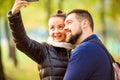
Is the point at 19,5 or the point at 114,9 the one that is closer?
the point at 19,5

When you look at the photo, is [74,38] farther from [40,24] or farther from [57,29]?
[40,24]

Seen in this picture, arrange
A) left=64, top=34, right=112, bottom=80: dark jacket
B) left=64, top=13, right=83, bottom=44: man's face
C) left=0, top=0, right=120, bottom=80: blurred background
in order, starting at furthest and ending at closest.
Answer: left=0, top=0, right=120, bottom=80: blurred background
left=64, top=13, right=83, bottom=44: man's face
left=64, top=34, right=112, bottom=80: dark jacket

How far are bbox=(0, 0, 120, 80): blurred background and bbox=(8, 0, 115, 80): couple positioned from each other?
146 inches

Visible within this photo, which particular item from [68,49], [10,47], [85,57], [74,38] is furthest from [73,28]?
[10,47]

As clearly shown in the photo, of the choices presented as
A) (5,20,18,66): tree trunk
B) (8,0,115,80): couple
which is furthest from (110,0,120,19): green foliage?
(8,0,115,80): couple

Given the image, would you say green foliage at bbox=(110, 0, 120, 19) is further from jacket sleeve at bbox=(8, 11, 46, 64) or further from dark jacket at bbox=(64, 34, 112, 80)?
dark jacket at bbox=(64, 34, 112, 80)

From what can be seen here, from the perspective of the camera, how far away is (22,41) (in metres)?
2.96

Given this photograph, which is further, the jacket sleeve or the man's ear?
the jacket sleeve

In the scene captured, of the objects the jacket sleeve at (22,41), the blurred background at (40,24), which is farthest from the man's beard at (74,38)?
the blurred background at (40,24)

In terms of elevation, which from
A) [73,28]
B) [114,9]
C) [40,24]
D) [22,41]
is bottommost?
[40,24]

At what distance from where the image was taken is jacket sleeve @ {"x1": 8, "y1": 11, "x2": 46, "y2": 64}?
287 cm

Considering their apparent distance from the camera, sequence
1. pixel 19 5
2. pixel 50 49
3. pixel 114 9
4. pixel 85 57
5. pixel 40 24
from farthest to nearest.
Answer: pixel 114 9 → pixel 40 24 → pixel 50 49 → pixel 19 5 → pixel 85 57

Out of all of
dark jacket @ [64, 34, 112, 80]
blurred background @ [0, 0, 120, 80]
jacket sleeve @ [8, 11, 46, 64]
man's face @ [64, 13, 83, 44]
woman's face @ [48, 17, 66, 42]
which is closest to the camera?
dark jacket @ [64, 34, 112, 80]

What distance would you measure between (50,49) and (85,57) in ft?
1.98
